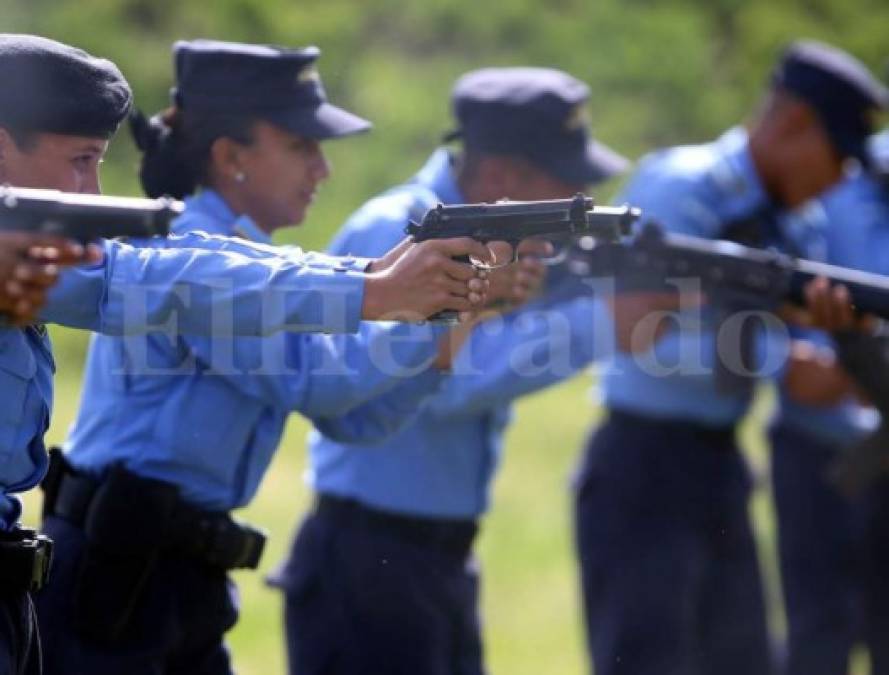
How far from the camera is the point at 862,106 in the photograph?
805 cm

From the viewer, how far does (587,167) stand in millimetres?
6488

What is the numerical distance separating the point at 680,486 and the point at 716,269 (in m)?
0.85

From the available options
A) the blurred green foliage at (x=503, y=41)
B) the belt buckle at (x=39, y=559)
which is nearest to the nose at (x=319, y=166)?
the belt buckle at (x=39, y=559)

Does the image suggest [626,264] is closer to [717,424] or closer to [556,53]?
[717,424]

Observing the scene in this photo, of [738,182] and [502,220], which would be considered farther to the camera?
[738,182]

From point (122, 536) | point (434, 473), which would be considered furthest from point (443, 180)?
point (122, 536)

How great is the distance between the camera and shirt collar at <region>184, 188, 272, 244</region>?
213 inches

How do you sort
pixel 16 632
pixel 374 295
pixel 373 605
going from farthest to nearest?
pixel 373 605
pixel 16 632
pixel 374 295

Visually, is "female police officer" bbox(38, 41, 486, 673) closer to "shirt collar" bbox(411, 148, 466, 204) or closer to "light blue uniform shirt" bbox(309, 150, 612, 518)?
"light blue uniform shirt" bbox(309, 150, 612, 518)

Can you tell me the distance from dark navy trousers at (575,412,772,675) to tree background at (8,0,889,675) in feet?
12.5

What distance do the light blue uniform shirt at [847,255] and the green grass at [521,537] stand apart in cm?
41

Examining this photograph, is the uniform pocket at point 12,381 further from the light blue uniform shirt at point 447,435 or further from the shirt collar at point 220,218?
the light blue uniform shirt at point 447,435

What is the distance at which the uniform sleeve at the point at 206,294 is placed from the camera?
4289 millimetres

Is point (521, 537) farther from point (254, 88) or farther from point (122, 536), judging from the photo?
point (122, 536)
